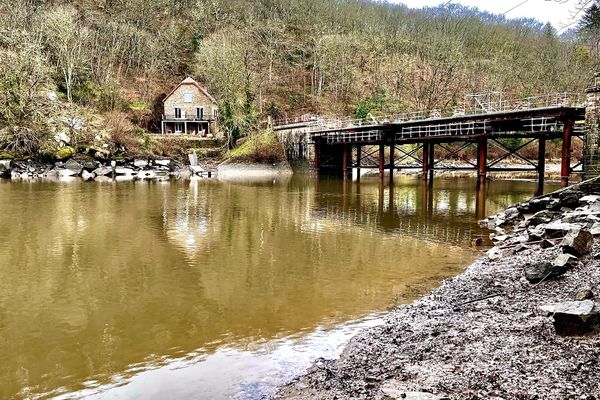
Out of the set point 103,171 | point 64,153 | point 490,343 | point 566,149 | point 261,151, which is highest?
point 261,151

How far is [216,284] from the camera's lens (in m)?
10.3

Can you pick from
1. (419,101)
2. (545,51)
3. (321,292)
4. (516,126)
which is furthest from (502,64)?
(321,292)

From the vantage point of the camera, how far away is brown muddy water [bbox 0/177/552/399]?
6238mm

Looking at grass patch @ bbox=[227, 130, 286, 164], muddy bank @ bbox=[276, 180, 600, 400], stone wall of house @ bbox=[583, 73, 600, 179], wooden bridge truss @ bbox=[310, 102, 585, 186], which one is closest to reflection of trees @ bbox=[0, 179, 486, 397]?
muddy bank @ bbox=[276, 180, 600, 400]

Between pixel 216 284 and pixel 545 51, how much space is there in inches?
3305

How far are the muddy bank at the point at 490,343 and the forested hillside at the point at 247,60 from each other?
45.8m

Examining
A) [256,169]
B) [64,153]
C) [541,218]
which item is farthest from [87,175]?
[541,218]

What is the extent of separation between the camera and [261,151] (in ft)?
175

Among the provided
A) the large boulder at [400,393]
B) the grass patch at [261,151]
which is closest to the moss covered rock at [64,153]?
the grass patch at [261,151]

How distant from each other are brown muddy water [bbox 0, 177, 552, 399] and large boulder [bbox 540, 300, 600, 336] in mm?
2824

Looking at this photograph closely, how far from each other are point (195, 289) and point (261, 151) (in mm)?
43985

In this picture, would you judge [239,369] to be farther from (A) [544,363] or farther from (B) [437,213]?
(B) [437,213]

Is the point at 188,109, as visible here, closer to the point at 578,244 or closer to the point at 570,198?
the point at 570,198

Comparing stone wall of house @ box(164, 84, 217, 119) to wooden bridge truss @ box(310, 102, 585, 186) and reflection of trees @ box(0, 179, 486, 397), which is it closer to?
wooden bridge truss @ box(310, 102, 585, 186)
